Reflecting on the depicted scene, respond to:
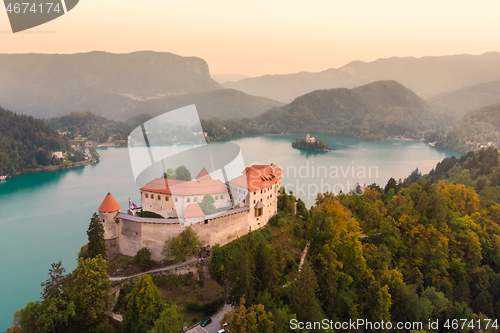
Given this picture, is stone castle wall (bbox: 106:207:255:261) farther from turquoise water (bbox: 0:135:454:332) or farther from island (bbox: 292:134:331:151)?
island (bbox: 292:134:331:151)

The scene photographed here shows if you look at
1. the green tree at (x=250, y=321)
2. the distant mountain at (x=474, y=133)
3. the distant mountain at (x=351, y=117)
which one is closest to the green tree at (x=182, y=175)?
the green tree at (x=250, y=321)

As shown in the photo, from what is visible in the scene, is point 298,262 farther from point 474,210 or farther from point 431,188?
point 474,210

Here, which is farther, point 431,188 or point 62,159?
point 62,159

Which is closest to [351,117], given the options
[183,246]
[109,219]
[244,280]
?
[183,246]

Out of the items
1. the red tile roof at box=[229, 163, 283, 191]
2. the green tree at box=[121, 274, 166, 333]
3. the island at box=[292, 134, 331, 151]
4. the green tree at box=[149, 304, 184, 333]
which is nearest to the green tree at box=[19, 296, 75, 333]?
the green tree at box=[121, 274, 166, 333]

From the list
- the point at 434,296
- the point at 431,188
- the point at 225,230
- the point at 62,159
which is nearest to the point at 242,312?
the point at 225,230

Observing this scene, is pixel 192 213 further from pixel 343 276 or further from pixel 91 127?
pixel 91 127

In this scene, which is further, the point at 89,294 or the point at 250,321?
the point at 89,294
